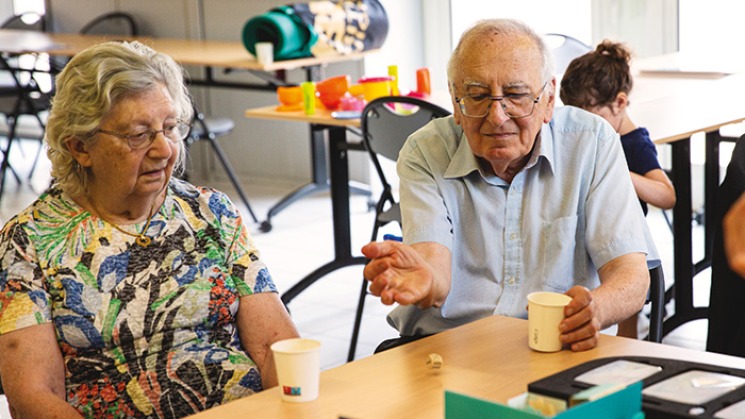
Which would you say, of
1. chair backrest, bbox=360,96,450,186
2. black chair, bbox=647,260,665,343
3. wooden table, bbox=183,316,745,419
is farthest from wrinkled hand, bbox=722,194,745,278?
chair backrest, bbox=360,96,450,186

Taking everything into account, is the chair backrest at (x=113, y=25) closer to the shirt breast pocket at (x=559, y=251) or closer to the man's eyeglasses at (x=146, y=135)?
the man's eyeglasses at (x=146, y=135)

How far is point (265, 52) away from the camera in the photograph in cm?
515

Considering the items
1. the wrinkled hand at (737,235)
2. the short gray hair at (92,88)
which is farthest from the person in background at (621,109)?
the wrinkled hand at (737,235)

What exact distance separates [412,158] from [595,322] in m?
0.63

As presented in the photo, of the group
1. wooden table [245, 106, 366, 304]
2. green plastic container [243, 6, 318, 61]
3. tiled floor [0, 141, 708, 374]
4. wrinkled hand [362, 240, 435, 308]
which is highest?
green plastic container [243, 6, 318, 61]

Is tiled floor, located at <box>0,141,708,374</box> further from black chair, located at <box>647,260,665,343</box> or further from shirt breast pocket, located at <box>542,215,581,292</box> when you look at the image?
shirt breast pocket, located at <box>542,215,581,292</box>

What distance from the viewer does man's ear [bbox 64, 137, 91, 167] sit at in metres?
1.95

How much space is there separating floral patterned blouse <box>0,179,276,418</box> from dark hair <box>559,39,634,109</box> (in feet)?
4.64

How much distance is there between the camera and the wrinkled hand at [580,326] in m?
1.67

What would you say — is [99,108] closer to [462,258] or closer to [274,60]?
[462,258]

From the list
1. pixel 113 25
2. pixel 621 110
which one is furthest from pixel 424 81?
pixel 113 25

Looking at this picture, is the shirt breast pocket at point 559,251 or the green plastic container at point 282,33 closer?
the shirt breast pocket at point 559,251

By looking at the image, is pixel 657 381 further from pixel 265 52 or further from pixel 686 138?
pixel 265 52

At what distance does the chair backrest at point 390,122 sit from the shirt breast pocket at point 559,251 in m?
1.37
